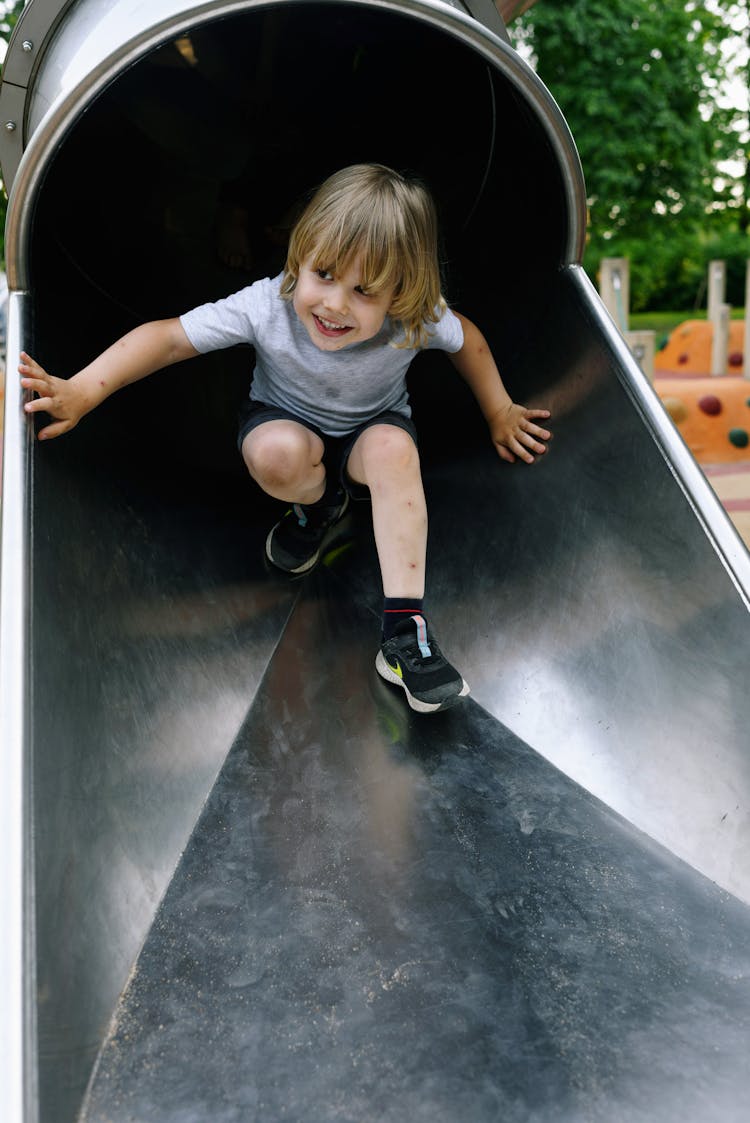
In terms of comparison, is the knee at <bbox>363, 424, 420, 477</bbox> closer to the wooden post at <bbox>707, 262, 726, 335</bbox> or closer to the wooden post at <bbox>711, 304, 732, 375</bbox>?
the wooden post at <bbox>711, 304, 732, 375</bbox>

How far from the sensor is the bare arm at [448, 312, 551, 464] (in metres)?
1.80

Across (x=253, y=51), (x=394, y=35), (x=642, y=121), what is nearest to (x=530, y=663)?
(x=394, y=35)

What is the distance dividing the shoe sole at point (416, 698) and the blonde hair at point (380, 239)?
548 mm

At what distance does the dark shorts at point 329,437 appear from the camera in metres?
1.76

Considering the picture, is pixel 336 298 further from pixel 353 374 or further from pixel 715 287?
pixel 715 287

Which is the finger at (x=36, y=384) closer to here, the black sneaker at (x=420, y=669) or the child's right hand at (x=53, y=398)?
the child's right hand at (x=53, y=398)

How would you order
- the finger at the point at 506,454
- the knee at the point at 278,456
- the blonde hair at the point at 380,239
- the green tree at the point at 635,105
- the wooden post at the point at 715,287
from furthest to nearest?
the green tree at the point at 635,105 → the wooden post at the point at 715,287 → the finger at the point at 506,454 → the knee at the point at 278,456 → the blonde hair at the point at 380,239

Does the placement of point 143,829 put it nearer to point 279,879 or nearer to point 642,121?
point 279,879

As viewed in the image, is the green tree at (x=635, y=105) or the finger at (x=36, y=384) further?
the green tree at (x=635, y=105)

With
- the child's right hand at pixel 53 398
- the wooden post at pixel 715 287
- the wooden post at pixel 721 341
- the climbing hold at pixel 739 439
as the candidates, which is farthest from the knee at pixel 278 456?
the wooden post at pixel 715 287

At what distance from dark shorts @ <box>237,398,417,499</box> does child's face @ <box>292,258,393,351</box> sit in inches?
7.7

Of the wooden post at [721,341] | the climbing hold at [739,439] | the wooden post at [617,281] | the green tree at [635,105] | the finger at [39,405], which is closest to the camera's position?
the finger at [39,405]

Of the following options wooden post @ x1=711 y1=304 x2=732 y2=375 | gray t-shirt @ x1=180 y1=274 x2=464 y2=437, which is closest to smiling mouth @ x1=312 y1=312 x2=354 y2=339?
gray t-shirt @ x1=180 y1=274 x2=464 y2=437

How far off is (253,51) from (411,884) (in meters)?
1.90
